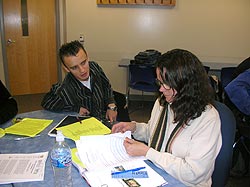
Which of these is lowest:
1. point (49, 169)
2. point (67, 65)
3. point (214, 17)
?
point (49, 169)

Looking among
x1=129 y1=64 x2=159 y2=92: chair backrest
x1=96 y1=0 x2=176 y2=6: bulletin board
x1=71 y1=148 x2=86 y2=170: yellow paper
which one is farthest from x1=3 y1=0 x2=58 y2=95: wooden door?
x1=71 y1=148 x2=86 y2=170: yellow paper

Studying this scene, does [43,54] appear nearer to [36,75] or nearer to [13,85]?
[36,75]

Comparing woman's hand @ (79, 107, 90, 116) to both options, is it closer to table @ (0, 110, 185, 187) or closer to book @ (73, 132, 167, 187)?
table @ (0, 110, 185, 187)

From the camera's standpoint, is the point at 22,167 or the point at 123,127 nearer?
the point at 22,167

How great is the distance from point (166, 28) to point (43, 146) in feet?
11.8

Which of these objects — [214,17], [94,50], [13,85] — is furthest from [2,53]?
[214,17]

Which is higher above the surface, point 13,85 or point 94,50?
point 94,50

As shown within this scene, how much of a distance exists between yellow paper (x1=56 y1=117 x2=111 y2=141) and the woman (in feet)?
0.96

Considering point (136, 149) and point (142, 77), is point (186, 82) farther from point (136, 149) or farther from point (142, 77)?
point (142, 77)

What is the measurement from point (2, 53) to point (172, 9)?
2.89m

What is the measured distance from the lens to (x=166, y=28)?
462cm

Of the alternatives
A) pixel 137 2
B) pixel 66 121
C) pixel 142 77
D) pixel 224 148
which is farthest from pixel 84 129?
pixel 137 2

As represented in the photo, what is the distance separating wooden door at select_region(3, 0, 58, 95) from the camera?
4600 millimetres

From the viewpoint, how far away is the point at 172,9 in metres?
4.54
